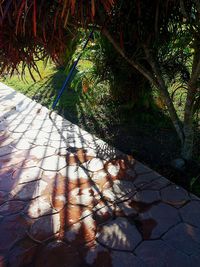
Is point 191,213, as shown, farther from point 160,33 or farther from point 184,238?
→ point 160,33

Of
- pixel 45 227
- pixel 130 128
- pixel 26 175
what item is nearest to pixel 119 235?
pixel 45 227

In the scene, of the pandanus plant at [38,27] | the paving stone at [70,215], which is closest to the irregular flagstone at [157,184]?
the paving stone at [70,215]

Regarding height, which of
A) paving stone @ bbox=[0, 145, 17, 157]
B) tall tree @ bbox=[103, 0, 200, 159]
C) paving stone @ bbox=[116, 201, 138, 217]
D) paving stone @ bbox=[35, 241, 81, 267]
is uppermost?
tall tree @ bbox=[103, 0, 200, 159]

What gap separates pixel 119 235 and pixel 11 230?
828 mm

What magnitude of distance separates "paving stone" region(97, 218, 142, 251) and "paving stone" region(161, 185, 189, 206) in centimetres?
46

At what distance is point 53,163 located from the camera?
3396 millimetres

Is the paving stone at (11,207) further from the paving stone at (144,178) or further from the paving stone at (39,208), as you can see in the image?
the paving stone at (144,178)

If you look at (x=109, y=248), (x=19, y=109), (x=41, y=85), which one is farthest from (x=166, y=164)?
(x=41, y=85)

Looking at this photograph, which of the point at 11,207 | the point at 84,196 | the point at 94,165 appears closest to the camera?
the point at 11,207

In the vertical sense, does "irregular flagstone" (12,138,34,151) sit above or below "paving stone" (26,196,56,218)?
above

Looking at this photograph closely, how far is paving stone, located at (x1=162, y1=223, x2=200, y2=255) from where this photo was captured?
2.16 m

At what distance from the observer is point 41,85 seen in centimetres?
661

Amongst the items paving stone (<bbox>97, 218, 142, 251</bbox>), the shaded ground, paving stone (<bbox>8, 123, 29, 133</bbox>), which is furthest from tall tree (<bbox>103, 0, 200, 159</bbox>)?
paving stone (<bbox>8, 123, 29, 133</bbox>)

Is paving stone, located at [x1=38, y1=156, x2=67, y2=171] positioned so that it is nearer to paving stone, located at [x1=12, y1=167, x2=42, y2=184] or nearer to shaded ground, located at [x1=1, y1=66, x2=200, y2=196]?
paving stone, located at [x1=12, y1=167, x2=42, y2=184]
